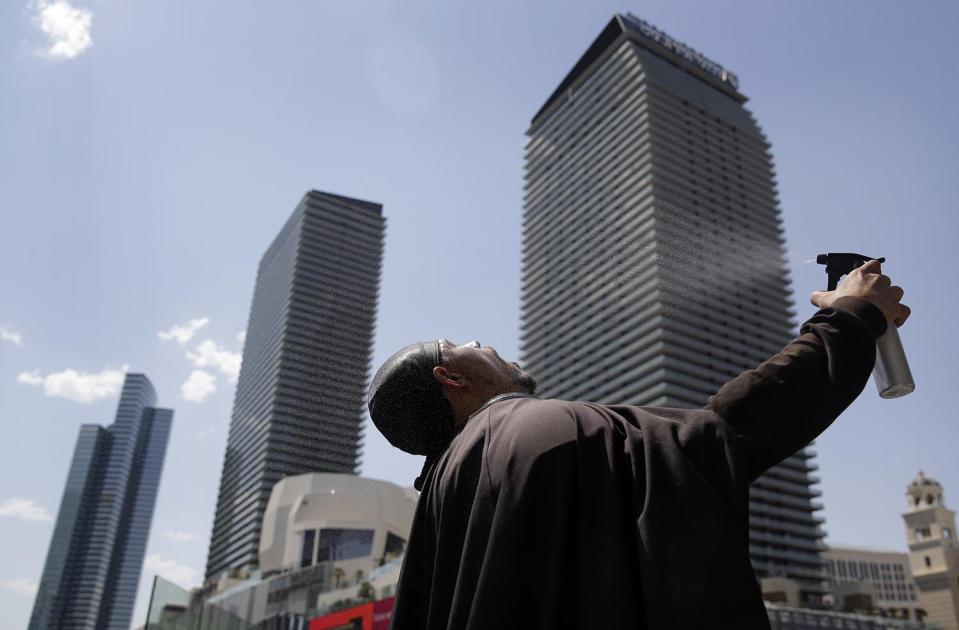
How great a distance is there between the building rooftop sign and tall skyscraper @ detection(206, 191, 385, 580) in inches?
2515

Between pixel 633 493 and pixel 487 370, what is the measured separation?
2.69ft

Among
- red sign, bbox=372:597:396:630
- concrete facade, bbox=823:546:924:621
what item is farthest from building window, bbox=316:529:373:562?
concrete facade, bbox=823:546:924:621

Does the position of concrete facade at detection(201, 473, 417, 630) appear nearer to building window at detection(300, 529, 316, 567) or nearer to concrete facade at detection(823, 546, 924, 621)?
building window at detection(300, 529, 316, 567)

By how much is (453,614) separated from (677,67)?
163613 millimetres

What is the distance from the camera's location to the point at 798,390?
1.79 m

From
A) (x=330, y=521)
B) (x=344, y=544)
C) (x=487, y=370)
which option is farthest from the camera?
(x=330, y=521)

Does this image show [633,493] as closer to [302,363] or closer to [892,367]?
[892,367]

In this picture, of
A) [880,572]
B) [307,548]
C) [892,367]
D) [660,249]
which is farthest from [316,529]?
[880,572]

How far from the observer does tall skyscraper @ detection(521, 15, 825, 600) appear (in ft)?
400

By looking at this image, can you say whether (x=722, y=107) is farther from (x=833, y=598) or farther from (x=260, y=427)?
(x=260, y=427)

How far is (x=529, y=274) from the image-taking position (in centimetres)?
15350

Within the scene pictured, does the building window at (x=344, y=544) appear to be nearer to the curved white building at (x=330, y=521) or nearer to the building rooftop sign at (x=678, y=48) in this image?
the curved white building at (x=330, y=521)

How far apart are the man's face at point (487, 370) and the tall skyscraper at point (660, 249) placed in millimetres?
112222

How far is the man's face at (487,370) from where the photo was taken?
2439 millimetres
